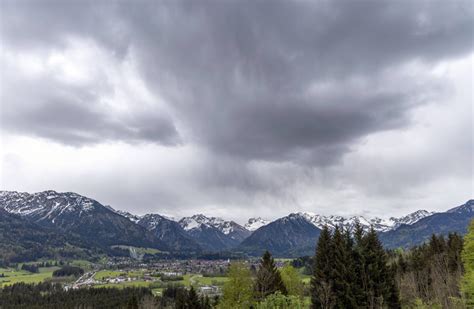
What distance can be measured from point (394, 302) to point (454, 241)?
44.6 metres

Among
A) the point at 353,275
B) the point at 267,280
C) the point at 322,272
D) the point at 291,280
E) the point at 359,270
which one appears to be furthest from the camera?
the point at 291,280

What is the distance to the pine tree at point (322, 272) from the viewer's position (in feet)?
145

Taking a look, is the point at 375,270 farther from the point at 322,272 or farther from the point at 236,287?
the point at 236,287

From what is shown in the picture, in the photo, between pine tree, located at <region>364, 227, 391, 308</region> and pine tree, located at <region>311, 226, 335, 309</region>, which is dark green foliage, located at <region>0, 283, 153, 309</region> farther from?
pine tree, located at <region>364, 227, 391, 308</region>

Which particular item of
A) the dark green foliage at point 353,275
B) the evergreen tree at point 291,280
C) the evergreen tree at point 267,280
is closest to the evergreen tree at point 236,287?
the evergreen tree at point 267,280

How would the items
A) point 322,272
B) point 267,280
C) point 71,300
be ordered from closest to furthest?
point 322,272
point 267,280
point 71,300

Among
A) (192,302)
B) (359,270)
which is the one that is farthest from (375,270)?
(192,302)

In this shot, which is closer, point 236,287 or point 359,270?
point 359,270

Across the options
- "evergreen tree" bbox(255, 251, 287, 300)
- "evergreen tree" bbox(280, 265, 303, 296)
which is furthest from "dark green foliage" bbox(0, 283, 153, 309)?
"evergreen tree" bbox(255, 251, 287, 300)

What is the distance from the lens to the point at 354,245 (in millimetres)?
49406

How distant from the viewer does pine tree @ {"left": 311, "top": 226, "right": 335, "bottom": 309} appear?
1741 inches

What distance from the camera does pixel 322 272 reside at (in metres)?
47.7

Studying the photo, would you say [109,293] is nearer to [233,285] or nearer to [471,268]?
[233,285]

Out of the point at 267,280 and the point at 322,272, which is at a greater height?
the point at 322,272
